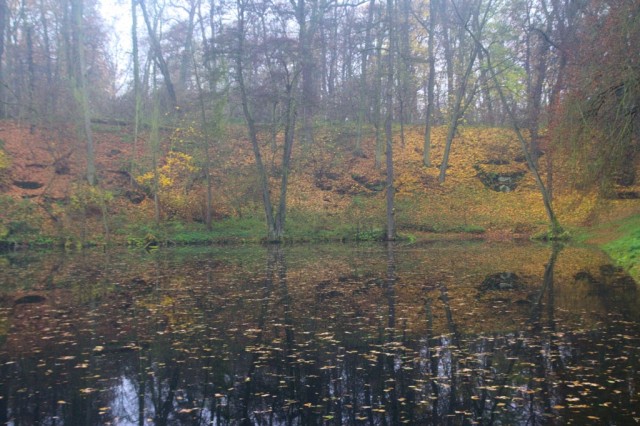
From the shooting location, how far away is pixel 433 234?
28219 millimetres

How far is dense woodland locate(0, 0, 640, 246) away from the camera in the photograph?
15.1m

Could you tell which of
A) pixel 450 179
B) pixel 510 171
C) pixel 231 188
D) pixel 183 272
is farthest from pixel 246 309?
pixel 510 171

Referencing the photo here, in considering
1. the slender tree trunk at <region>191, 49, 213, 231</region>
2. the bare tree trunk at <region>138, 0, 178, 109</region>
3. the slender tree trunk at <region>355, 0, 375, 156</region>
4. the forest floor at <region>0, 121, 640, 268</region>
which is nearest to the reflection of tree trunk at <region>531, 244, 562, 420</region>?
the forest floor at <region>0, 121, 640, 268</region>

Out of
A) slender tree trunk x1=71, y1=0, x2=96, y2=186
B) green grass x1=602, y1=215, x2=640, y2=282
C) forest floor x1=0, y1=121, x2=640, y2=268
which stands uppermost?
slender tree trunk x1=71, y1=0, x2=96, y2=186

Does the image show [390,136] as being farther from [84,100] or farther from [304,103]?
[84,100]

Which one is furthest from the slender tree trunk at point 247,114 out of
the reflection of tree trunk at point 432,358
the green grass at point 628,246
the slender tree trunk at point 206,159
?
the reflection of tree trunk at point 432,358

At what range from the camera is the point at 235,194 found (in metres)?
27.8

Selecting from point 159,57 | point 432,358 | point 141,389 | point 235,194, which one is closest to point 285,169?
point 235,194

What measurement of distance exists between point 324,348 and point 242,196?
66.5 feet

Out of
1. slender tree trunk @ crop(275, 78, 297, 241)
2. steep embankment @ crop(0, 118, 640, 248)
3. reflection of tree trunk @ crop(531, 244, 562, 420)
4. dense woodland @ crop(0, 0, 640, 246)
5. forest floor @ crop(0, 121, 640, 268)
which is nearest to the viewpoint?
reflection of tree trunk @ crop(531, 244, 562, 420)

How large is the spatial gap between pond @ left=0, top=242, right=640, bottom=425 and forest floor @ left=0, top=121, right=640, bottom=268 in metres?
10.7

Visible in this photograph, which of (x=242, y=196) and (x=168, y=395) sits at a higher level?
(x=242, y=196)

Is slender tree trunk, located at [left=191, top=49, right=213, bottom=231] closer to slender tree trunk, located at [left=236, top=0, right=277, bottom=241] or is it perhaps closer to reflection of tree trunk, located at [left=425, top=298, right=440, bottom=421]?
slender tree trunk, located at [left=236, top=0, right=277, bottom=241]

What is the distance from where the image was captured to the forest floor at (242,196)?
25.8 metres
